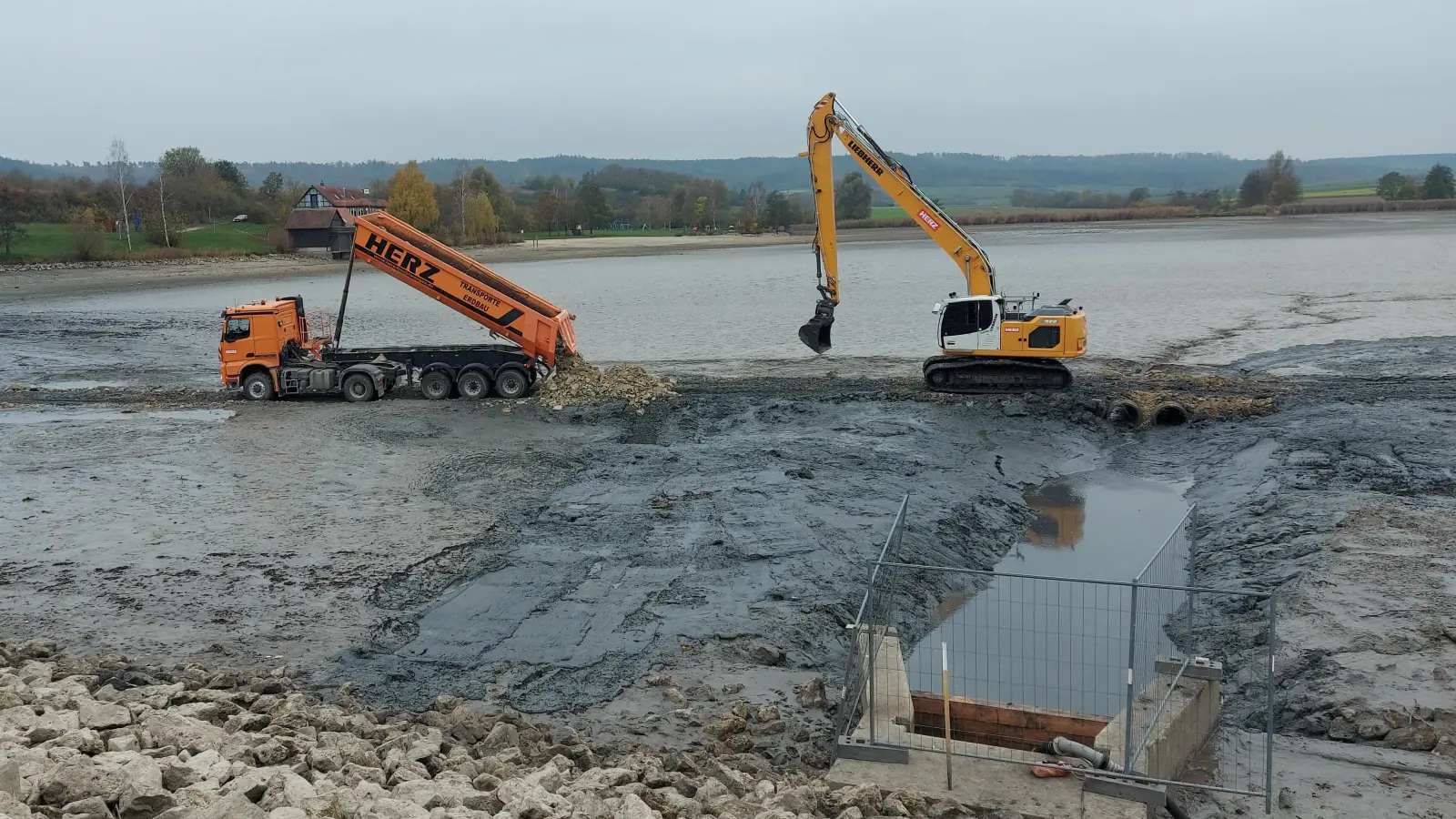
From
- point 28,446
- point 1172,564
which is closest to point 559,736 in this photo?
point 1172,564

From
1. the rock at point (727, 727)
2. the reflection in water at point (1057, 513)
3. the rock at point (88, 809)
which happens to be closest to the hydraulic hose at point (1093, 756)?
the rock at point (727, 727)

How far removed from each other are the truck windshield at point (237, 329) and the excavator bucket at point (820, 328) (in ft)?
38.4

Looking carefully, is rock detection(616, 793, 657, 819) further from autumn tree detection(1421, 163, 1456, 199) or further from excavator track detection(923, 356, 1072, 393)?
autumn tree detection(1421, 163, 1456, 199)

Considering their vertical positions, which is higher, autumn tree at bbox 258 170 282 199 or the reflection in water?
autumn tree at bbox 258 170 282 199

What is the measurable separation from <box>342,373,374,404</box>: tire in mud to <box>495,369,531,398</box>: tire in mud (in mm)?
2715

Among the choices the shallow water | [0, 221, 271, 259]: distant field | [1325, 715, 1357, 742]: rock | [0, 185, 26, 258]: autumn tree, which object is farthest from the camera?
[0, 221, 271, 259]: distant field

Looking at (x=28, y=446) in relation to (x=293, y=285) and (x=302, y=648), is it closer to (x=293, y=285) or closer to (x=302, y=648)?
(x=302, y=648)

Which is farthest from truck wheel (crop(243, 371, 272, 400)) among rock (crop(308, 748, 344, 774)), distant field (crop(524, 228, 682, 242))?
distant field (crop(524, 228, 682, 242))

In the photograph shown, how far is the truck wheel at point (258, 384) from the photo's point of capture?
2398cm

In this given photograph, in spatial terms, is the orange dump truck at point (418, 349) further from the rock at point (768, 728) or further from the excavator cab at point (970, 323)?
the rock at point (768, 728)

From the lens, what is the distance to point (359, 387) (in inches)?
929

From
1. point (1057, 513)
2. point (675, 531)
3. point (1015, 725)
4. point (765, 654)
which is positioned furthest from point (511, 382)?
point (1015, 725)

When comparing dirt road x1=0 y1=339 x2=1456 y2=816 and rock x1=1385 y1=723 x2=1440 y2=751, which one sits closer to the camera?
rock x1=1385 y1=723 x2=1440 y2=751

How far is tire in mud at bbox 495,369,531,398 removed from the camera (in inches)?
917
